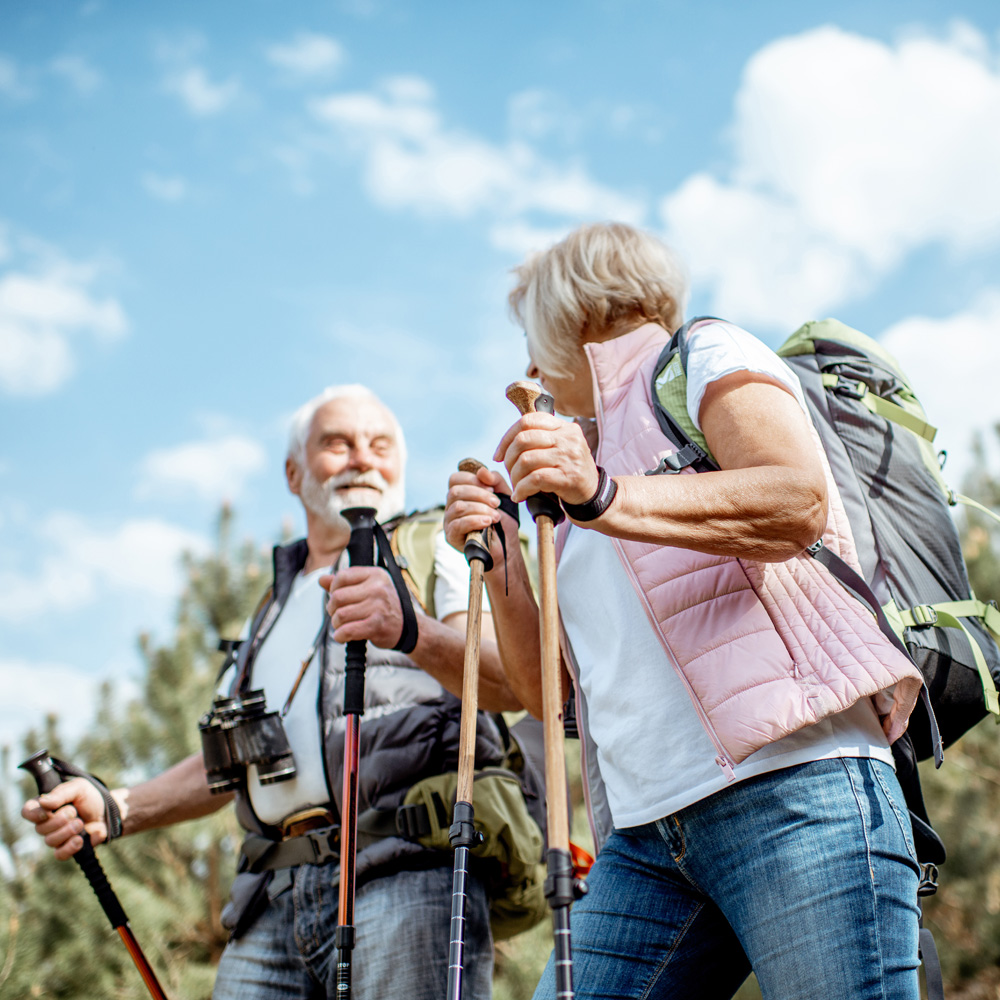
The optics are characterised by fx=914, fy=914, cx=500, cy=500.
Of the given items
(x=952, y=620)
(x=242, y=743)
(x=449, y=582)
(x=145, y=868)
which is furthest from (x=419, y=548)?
(x=145, y=868)

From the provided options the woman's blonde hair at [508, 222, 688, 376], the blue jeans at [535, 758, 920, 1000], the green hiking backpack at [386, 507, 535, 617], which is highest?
the woman's blonde hair at [508, 222, 688, 376]

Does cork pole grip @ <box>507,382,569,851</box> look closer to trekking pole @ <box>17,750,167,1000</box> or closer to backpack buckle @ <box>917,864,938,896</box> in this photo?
backpack buckle @ <box>917,864,938,896</box>

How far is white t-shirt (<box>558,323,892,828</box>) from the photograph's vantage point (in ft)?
4.49

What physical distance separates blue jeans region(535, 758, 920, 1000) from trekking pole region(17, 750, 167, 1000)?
1.24 m

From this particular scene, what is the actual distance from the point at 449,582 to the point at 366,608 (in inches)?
16.6

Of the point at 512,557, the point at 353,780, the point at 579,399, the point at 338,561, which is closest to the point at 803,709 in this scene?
the point at 512,557

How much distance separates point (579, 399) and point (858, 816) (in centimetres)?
106

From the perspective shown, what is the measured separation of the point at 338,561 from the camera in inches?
106

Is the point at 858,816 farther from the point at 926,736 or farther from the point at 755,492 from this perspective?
the point at 755,492

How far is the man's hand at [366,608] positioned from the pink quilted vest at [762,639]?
2.39 ft

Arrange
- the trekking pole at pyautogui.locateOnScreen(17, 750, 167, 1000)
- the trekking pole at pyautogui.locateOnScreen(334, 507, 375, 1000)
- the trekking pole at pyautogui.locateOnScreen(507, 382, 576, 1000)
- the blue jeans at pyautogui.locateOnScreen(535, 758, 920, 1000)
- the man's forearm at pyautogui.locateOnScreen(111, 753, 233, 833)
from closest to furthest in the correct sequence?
the trekking pole at pyautogui.locateOnScreen(507, 382, 576, 1000) → the blue jeans at pyautogui.locateOnScreen(535, 758, 920, 1000) → the trekking pole at pyautogui.locateOnScreen(334, 507, 375, 1000) → the trekking pole at pyautogui.locateOnScreen(17, 750, 167, 1000) → the man's forearm at pyautogui.locateOnScreen(111, 753, 233, 833)

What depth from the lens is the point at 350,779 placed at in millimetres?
2018

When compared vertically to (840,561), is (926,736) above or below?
below

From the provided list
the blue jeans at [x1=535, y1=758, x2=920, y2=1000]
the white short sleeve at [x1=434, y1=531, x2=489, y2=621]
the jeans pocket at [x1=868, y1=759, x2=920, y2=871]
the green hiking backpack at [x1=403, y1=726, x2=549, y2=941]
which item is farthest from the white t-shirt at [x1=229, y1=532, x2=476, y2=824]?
the jeans pocket at [x1=868, y1=759, x2=920, y2=871]
